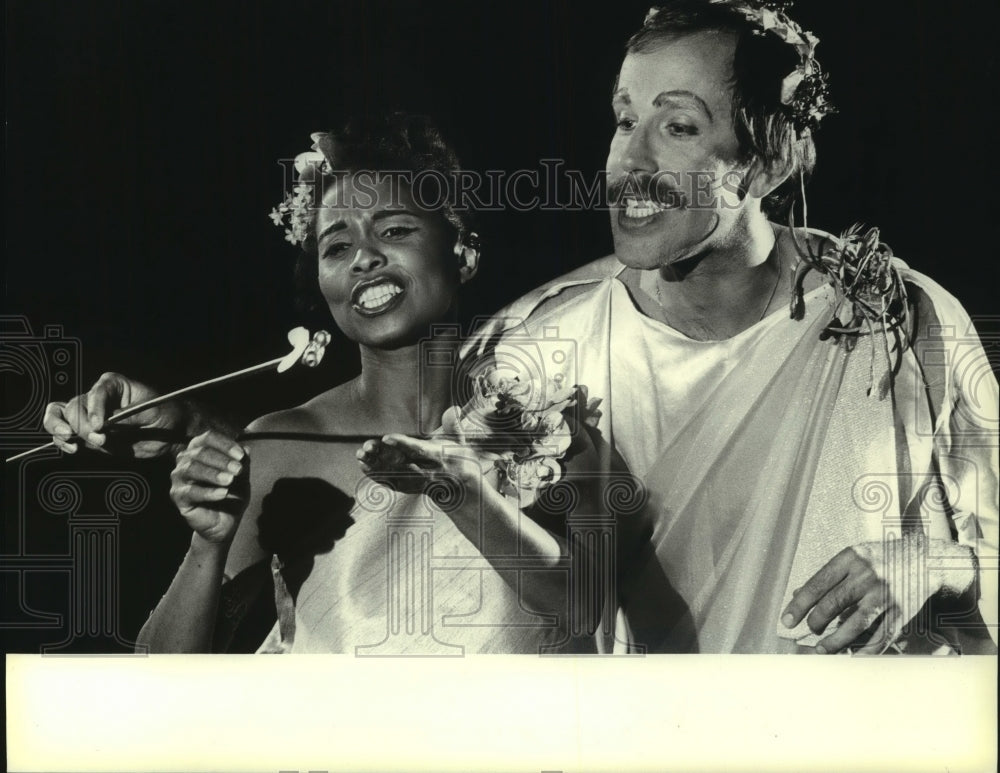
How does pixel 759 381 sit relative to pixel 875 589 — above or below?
above

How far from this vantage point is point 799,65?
3.52 metres

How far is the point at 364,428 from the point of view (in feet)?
11.6

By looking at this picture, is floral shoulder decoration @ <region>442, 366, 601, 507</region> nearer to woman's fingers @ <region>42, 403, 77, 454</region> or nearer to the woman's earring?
the woman's earring

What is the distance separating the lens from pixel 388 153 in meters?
3.54

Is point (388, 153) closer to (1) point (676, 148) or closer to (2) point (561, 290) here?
(2) point (561, 290)

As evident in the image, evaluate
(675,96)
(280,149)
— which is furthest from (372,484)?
(675,96)

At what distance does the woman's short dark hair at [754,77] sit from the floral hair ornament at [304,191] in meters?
1.02

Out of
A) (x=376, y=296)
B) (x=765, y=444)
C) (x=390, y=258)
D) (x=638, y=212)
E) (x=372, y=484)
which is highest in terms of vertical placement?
(x=638, y=212)

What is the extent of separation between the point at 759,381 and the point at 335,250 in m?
1.42

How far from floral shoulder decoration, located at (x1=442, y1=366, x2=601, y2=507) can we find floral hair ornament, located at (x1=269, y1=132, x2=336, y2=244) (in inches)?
29.5

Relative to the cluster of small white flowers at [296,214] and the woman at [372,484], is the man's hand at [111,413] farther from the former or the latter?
the cluster of small white flowers at [296,214]

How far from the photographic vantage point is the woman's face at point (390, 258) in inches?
139

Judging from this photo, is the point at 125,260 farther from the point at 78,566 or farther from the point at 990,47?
the point at 990,47

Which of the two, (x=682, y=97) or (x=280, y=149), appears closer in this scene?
(x=682, y=97)
